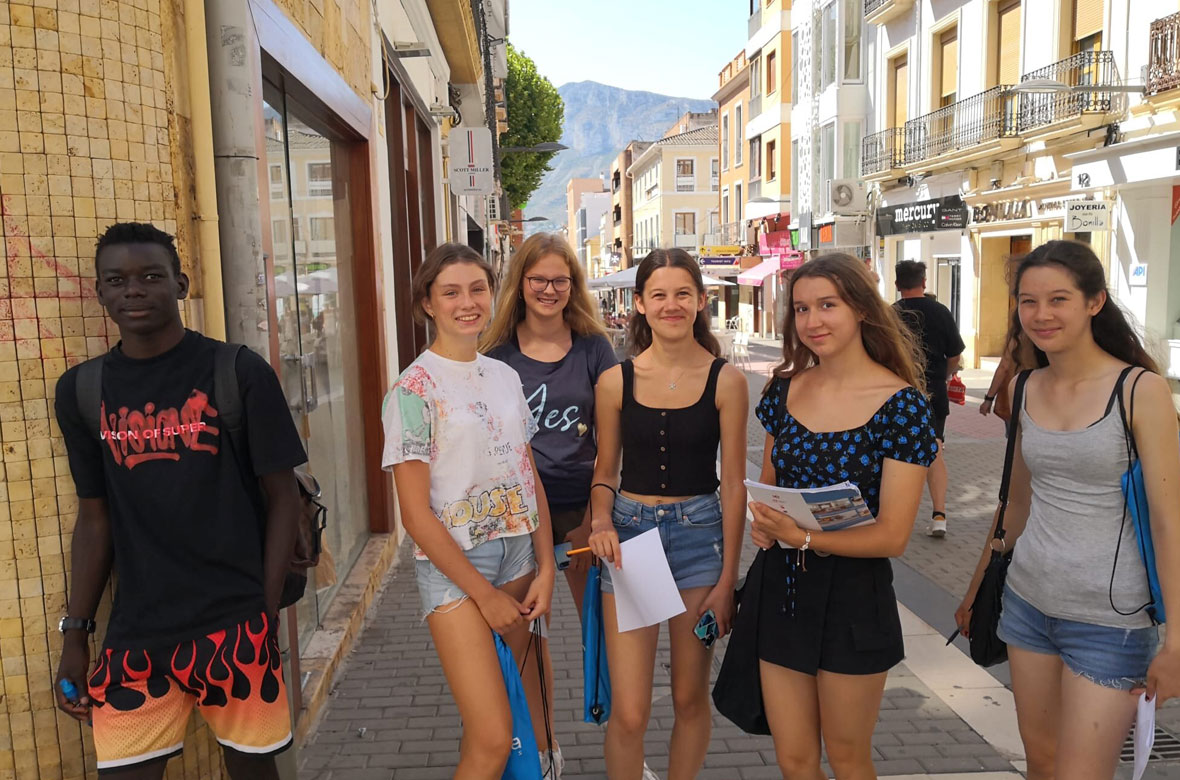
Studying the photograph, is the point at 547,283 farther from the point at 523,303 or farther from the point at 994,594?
the point at 994,594

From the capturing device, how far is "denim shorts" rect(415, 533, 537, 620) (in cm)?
271

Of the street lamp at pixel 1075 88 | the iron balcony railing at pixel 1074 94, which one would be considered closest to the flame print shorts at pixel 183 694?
the street lamp at pixel 1075 88

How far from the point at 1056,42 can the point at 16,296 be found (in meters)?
18.7

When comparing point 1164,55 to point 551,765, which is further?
point 1164,55

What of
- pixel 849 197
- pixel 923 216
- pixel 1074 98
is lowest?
pixel 923 216

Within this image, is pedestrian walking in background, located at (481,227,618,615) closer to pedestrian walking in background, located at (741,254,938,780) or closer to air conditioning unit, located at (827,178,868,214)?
pedestrian walking in background, located at (741,254,938,780)

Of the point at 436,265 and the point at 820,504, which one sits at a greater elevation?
the point at 436,265

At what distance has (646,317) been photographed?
3133mm

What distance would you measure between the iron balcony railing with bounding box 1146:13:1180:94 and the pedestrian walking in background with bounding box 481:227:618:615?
44.0ft

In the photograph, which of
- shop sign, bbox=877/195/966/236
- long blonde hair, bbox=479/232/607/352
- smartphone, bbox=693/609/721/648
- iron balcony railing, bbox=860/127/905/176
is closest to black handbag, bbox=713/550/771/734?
smartphone, bbox=693/609/721/648

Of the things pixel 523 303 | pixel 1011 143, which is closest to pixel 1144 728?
pixel 523 303

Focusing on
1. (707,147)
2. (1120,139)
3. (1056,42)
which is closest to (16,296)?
(1120,139)

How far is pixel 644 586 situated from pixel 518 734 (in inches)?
22.8

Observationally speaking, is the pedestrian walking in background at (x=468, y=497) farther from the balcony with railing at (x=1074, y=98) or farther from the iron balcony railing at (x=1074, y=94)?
the iron balcony railing at (x=1074, y=94)
